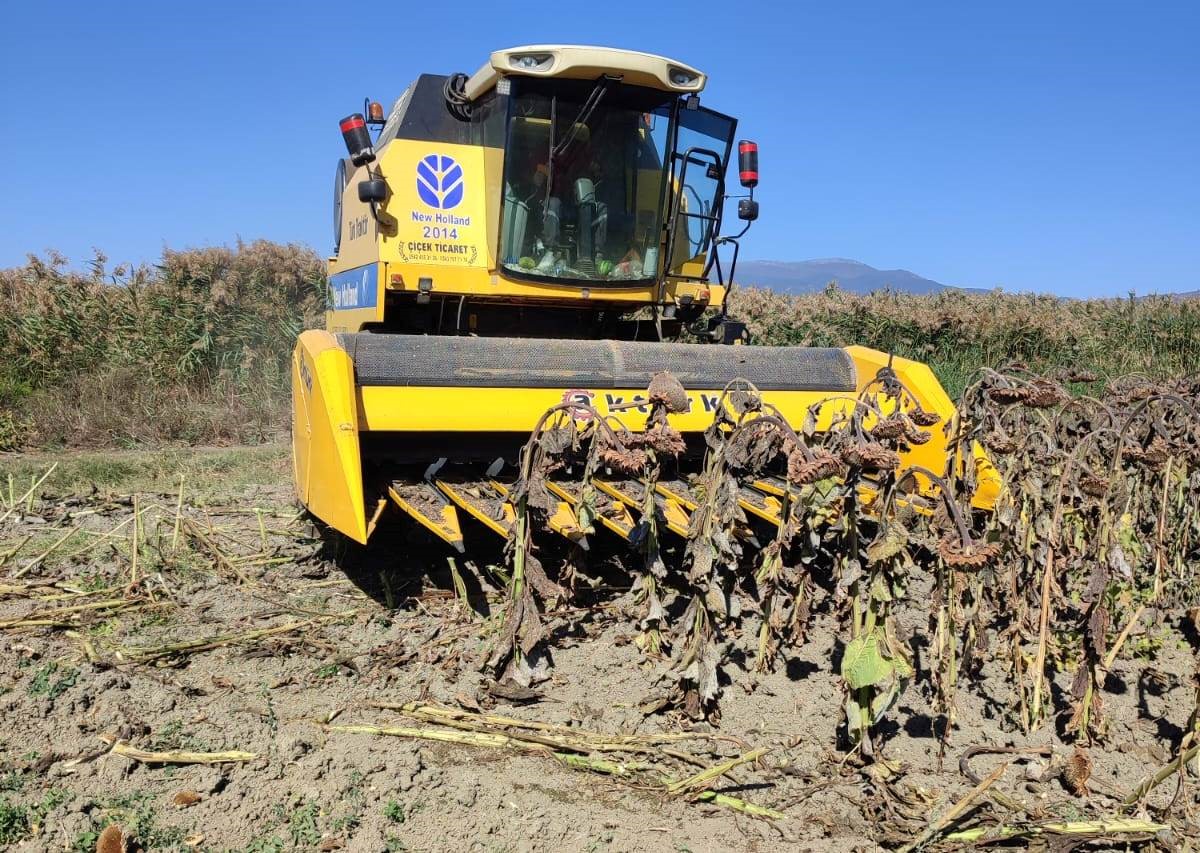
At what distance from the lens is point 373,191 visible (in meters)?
5.82

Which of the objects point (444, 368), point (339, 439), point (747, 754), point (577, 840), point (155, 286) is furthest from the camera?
point (155, 286)

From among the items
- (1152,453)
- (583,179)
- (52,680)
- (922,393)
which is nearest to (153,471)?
(583,179)

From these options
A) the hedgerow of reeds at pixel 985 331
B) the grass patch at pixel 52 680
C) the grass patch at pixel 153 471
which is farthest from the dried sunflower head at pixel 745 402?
the hedgerow of reeds at pixel 985 331

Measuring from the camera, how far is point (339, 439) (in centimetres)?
405

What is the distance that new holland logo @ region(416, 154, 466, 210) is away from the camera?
6.12m

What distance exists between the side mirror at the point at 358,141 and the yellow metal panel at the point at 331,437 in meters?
1.48

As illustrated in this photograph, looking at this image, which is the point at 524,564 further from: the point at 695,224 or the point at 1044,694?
the point at 695,224

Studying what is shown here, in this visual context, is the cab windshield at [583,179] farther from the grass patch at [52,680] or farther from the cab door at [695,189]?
the grass patch at [52,680]

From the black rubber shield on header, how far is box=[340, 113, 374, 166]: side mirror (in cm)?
157

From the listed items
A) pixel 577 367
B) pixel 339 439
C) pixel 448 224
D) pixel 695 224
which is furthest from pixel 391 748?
pixel 695 224

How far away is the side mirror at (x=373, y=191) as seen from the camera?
19.1 feet

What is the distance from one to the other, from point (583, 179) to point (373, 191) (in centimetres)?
124

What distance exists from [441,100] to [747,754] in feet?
15.7

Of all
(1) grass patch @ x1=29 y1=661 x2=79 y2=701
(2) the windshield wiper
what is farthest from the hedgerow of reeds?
(1) grass patch @ x1=29 y1=661 x2=79 y2=701
